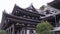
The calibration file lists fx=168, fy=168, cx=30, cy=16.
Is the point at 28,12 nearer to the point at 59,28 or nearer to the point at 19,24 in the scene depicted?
the point at 19,24

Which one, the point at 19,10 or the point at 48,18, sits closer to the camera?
the point at 48,18

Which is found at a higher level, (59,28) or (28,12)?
(28,12)

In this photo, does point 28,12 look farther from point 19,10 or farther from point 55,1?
point 55,1

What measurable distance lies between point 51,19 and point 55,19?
1896 mm

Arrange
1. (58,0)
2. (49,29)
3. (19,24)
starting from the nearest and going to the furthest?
(49,29) < (58,0) < (19,24)

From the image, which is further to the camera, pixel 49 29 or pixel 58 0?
pixel 58 0

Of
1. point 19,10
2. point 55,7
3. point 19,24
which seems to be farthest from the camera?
point 19,10

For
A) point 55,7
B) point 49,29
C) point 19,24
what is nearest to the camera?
point 49,29

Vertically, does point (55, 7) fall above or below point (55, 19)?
above

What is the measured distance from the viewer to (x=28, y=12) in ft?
95.4

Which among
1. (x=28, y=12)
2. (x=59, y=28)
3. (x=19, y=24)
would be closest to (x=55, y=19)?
(x=59, y=28)

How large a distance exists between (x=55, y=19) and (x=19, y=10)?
27.9 ft

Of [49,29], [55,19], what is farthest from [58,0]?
[49,29]

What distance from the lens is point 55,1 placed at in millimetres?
22203
